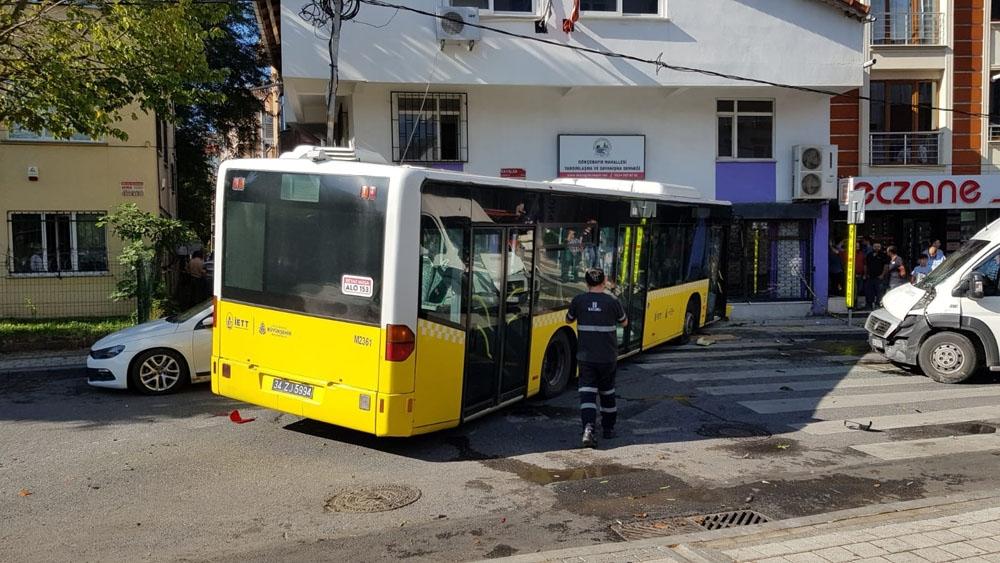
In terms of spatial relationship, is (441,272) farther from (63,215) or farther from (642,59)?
(63,215)

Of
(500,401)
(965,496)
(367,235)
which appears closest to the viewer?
(965,496)

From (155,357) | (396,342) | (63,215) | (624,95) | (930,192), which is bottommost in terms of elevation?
(155,357)

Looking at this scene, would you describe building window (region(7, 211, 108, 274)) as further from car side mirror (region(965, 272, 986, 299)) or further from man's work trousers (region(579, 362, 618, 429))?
car side mirror (region(965, 272, 986, 299))

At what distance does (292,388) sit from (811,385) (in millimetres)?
7026

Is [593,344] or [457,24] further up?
[457,24]

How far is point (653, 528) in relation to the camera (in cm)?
543

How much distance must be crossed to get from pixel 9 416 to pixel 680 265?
9746 millimetres

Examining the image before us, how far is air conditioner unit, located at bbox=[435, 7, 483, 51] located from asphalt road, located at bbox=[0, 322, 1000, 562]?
8.83m

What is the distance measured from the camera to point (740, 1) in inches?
698

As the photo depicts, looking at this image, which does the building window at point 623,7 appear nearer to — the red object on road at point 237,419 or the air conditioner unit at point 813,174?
the air conditioner unit at point 813,174

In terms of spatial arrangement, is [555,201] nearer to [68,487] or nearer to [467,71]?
[68,487]

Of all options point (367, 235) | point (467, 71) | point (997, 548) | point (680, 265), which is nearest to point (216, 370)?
point (367, 235)

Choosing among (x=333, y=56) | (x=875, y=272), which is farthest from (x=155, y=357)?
(x=875, y=272)

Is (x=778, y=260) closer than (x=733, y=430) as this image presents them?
No
